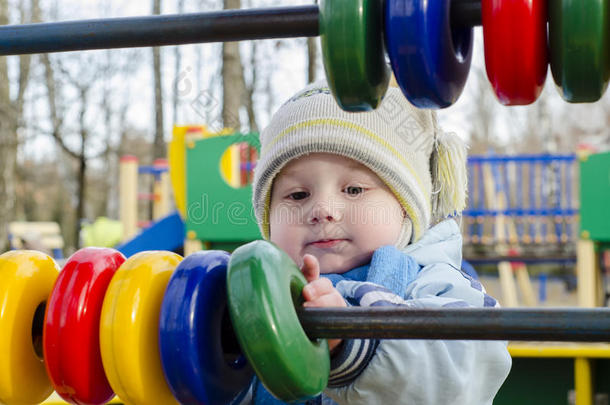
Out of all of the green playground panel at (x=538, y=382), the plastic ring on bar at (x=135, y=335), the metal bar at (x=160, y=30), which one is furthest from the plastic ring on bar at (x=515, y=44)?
the green playground panel at (x=538, y=382)

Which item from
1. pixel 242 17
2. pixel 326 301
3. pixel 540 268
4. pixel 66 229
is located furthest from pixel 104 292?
pixel 66 229

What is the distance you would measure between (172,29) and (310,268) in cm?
37

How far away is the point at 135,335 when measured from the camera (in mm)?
813

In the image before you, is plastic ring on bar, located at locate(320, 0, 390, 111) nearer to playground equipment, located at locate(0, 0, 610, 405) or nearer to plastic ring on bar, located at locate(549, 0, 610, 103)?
playground equipment, located at locate(0, 0, 610, 405)

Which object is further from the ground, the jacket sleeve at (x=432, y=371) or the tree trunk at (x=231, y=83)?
the tree trunk at (x=231, y=83)

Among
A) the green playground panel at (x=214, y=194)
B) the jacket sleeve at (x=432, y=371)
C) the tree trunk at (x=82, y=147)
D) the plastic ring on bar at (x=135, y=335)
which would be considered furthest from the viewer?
the tree trunk at (x=82, y=147)

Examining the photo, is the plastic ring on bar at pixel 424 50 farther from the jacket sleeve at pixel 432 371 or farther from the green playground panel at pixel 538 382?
the green playground panel at pixel 538 382

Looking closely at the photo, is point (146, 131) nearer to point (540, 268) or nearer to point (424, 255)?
point (540, 268)

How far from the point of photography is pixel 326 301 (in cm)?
84

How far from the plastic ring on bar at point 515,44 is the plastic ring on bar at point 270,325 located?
0.31 m

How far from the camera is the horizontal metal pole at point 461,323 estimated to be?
74 cm

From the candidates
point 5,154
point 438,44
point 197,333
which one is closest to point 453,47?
point 438,44

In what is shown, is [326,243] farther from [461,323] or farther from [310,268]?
[461,323]

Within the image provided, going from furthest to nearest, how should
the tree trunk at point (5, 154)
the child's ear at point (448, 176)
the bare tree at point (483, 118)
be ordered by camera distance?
1. the bare tree at point (483, 118)
2. the tree trunk at point (5, 154)
3. the child's ear at point (448, 176)
